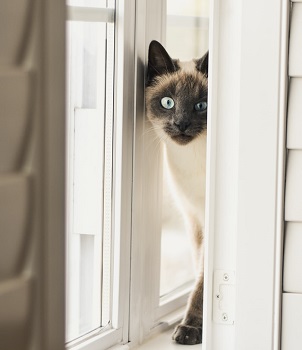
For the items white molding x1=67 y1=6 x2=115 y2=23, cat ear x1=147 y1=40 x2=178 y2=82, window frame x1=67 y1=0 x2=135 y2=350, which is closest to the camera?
white molding x1=67 y1=6 x2=115 y2=23

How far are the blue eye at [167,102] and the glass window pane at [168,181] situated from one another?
254 mm

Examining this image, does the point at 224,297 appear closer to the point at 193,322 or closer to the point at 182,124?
the point at 193,322

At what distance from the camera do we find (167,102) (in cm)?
168

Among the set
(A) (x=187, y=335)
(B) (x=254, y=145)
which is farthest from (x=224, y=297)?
(B) (x=254, y=145)

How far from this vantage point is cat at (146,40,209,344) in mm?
1653

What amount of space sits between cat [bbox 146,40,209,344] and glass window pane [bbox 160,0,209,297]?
0.41 ft

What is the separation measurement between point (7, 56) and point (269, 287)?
1.26m

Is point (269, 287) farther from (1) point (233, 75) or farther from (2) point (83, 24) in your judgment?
(2) point (83, 24)

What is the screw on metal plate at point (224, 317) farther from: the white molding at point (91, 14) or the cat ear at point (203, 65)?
the white molding at point (91, 14)

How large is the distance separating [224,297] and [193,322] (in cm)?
24

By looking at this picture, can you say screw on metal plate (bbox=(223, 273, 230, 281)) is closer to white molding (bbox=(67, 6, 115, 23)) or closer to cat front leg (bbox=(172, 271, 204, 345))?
cat front leg (bbox=(172, 271, 204, 345))

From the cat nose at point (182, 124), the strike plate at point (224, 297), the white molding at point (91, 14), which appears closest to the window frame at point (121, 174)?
the white molding at point (91, 14)

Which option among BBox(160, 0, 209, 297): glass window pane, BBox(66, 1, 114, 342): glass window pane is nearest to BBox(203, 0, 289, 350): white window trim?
BBox(66, 1, 114, 342): glass window pane

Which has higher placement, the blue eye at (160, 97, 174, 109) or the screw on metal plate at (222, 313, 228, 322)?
the blue eye at (160, 97, 174, 109)
